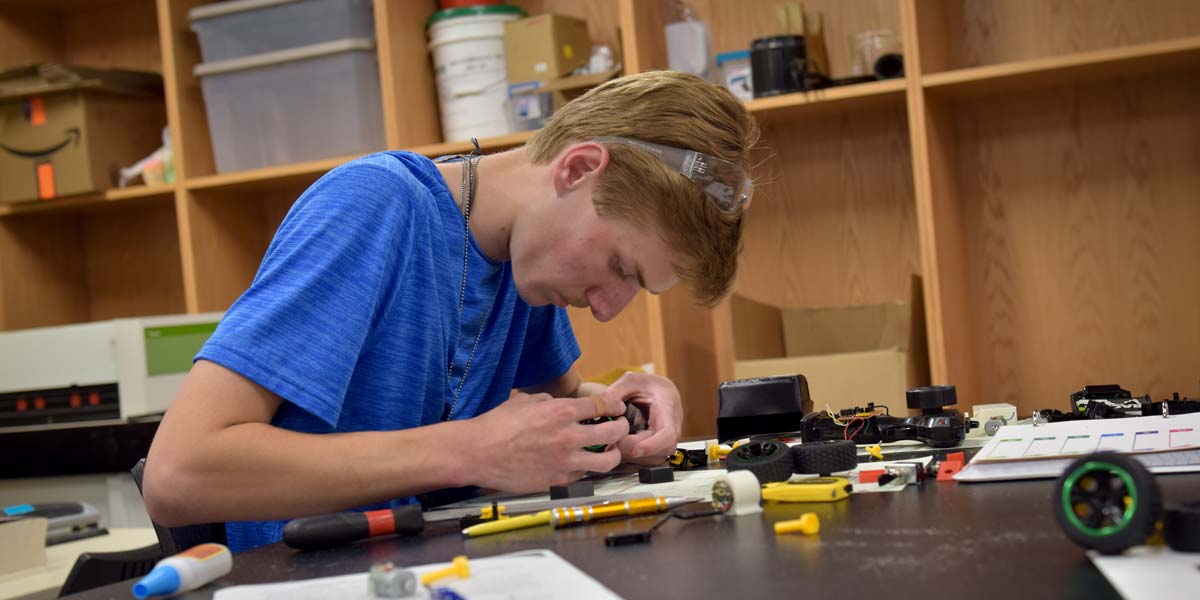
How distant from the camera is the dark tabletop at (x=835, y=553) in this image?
2.13 feet

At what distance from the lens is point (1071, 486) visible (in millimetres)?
684

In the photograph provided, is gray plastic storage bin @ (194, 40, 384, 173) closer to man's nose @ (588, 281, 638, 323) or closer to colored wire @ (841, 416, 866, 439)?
man's nose @ (588, 281, 638, 323)

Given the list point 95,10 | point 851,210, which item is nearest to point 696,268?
point 851,210

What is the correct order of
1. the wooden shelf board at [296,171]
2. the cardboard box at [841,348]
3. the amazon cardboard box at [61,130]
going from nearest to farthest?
1. the cardboard box at [841,348]
2. the wooden shelf board at [296,171]
3. the amazon cardboard box at [61,130]

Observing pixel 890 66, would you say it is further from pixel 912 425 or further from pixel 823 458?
pixel 823 458

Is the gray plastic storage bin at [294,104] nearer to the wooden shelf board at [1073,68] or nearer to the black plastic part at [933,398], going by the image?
the wooden shelf board at [1073,68]

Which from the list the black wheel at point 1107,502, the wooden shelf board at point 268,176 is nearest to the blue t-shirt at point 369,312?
the black wheel at point 1107,502

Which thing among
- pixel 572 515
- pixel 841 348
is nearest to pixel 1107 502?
pixel 572 515

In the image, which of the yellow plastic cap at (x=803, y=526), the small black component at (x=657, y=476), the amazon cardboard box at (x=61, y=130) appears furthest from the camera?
the amazon cardboard box at (x=61, y=130)

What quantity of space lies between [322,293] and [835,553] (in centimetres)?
56

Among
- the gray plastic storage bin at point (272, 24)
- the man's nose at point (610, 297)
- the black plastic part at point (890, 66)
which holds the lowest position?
the man's nose at point (610, 297)

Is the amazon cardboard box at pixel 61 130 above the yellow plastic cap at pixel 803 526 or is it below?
above

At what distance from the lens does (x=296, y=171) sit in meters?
2.93

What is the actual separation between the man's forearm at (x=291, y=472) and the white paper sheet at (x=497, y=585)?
235 mm
